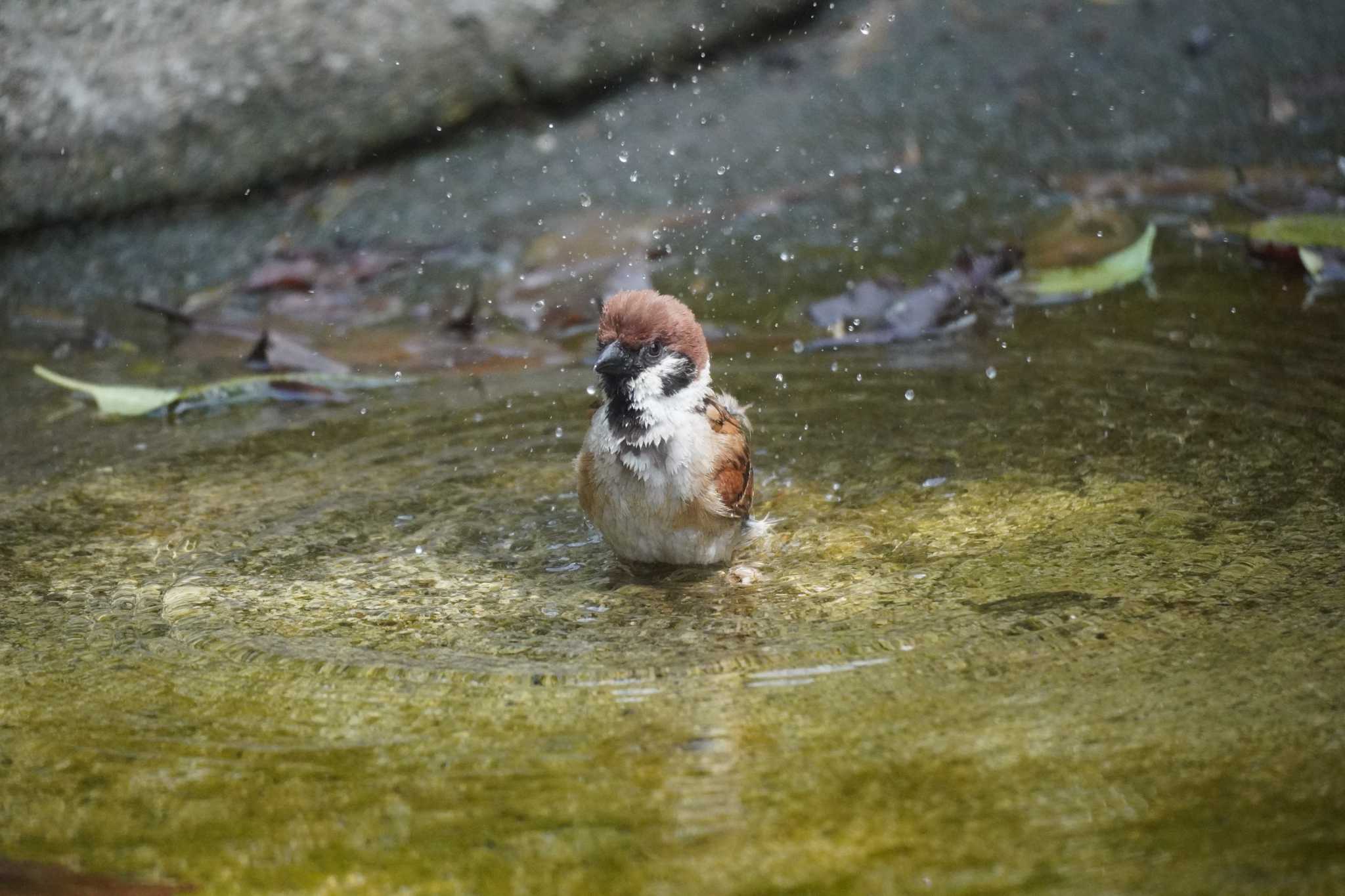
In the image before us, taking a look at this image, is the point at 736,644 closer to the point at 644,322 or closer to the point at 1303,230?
the point at 644,322

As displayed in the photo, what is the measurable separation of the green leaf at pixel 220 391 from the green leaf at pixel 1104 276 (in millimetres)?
2454

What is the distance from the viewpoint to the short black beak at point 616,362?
3.75 meters

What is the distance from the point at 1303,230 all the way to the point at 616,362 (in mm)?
2978

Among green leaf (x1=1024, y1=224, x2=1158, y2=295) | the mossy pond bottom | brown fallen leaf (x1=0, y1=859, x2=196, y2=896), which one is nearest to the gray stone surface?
the mossy pond bottom

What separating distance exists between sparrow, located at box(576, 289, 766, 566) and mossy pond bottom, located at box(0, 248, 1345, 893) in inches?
4.3

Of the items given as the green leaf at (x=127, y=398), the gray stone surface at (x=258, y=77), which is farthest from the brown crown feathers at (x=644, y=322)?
the gray stone surface at (x=258, y=77)

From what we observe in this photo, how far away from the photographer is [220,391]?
5.00 meters

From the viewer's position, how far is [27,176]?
601cm

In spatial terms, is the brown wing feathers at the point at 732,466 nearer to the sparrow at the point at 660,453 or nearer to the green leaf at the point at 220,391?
the sparrow at the point at 660,453

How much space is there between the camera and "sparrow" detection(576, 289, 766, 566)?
144 inches

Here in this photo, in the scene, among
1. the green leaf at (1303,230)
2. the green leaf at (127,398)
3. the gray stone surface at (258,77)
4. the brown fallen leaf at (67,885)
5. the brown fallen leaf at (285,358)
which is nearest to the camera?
the brown fallen leaf at (67,885)

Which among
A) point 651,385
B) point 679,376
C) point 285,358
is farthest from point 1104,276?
point 285,358

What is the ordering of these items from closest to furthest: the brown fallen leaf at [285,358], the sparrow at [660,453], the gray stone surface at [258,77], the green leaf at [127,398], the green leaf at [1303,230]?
the sparrow at [660,453]
the green leaf at [127,398]
the brown fallen leaf at [285,358]
the green leaf at [1303,230]
the gray stone surface at [258,77]

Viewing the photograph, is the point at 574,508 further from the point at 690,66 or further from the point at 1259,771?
the point at 690,66
